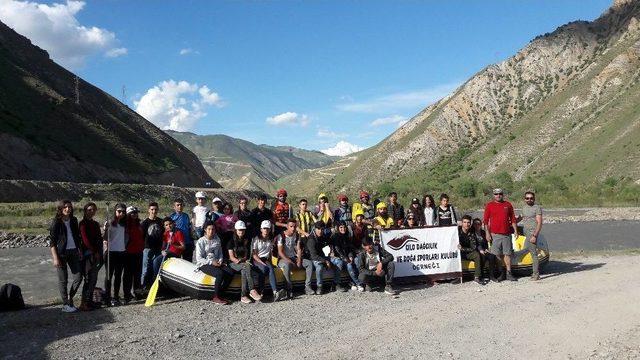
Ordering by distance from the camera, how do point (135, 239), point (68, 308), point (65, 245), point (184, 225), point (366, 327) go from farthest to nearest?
point (184, 225)
point (135, 239)
point (68, 308)
point (65, 245)
point (366, 327)

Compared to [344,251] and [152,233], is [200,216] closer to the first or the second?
[152,233]

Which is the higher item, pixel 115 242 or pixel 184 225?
pixel 184 225

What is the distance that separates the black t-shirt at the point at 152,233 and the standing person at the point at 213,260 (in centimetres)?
90

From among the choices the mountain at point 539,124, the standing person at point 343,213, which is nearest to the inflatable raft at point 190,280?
the standing person at point 343,213

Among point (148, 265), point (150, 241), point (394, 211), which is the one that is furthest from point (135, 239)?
point (394, 211)

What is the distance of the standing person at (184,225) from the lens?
10.8 meters

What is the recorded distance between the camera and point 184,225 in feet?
36.0

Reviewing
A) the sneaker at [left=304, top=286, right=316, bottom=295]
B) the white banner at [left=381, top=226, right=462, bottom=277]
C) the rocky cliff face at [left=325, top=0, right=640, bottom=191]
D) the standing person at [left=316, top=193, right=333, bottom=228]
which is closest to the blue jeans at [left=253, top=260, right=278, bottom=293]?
the sneaker at [left=304, top=286, right=316, bottom=295]

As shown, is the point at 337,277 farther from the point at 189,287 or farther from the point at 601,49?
the point at 601,49

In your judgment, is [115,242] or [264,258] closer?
[115,242]

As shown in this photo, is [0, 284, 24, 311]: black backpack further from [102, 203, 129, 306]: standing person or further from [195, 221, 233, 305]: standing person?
[195, 221, 233, 305]: standing person

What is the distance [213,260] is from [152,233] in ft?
4.42

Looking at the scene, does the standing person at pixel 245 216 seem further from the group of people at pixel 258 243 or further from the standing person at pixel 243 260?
the standing person at pixel 243 260

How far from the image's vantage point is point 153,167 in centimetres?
7244
